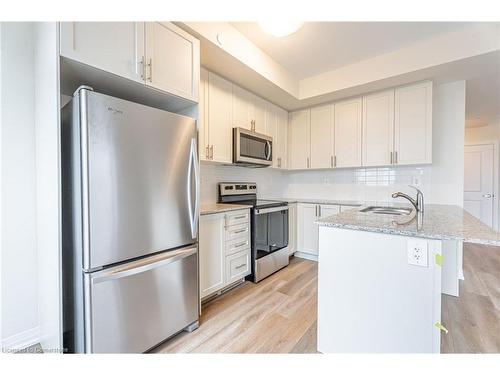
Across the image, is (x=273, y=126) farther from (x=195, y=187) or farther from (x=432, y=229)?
(x=432, y=229)

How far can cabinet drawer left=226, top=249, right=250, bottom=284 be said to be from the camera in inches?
92.8

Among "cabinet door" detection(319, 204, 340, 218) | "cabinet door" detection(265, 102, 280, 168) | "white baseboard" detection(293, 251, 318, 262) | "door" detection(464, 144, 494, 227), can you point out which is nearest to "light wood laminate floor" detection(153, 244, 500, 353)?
"white baseboard" detection(293, 251, 318, 262)

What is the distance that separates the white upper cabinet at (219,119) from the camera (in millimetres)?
2475

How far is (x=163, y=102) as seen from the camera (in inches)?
74.4

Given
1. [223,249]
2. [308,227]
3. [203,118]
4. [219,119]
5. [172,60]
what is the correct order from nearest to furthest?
1. [172,60]
2. [223,249]
3. [203,118]
4. [219,119]
5. [308,227]

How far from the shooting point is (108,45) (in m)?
1.38

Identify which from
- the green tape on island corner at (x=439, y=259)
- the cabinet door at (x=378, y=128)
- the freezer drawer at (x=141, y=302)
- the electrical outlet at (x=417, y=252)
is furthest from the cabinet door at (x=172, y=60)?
the cabinet door at (x=378, y=128)

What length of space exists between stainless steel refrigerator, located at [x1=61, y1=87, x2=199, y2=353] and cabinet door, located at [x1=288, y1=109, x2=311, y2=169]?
91.2 inches

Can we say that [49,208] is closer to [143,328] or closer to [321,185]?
[143,328]

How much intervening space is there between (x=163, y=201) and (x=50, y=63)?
0.97m

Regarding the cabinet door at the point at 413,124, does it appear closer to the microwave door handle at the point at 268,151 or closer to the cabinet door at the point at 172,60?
the microwave door handle at the point at 268,151

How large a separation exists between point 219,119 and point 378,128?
203 cm

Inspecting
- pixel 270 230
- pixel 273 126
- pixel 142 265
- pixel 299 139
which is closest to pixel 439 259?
pixel 142 265
